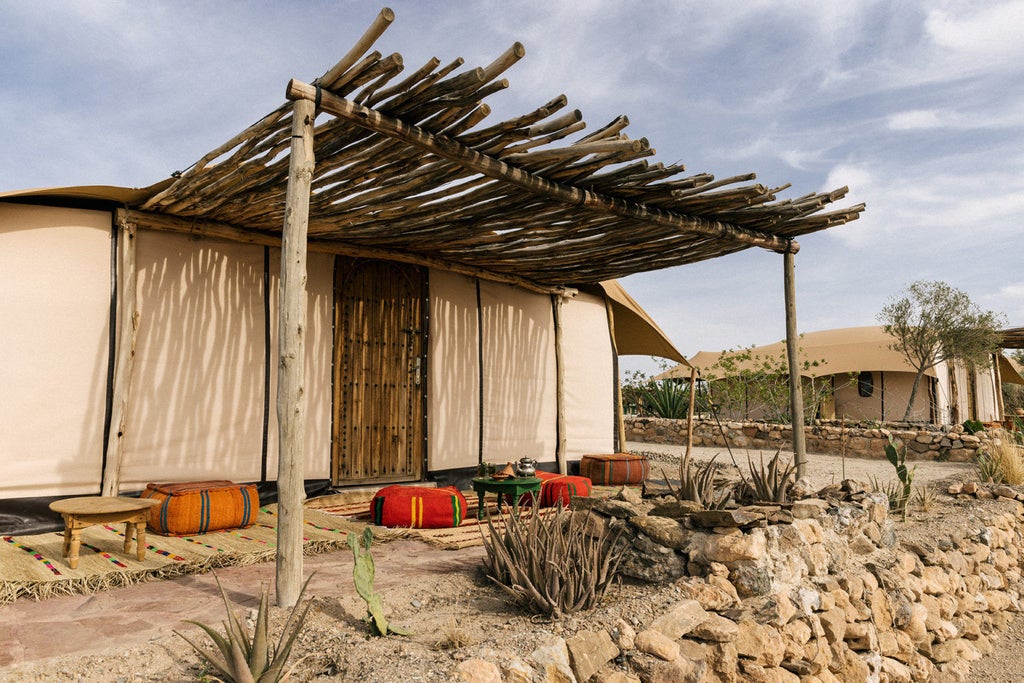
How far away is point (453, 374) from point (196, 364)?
92.5 inches

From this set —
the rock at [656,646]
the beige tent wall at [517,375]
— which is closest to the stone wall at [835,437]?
the beige tent wall at [517,375]

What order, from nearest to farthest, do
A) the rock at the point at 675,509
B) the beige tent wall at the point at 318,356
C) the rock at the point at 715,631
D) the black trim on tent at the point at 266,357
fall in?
the rock at the point at 715,631 < the rock at the point at 675,509 < the black trim on tent at the point at 266,357 < the beige tent wall at the point at 318,356

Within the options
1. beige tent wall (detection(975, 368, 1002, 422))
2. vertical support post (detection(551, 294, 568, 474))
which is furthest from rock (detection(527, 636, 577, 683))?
beige tent wall (detection(975, 368, 1002, 422))

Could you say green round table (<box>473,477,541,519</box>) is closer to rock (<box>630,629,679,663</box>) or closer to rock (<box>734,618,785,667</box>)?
rock (<box>734,618,785,667</box>)

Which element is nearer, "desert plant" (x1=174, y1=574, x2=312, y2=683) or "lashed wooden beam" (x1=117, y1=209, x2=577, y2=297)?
"desert plant" (x1=174, y1=574, x2=312, y2=683)

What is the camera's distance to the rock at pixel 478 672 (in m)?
2.09

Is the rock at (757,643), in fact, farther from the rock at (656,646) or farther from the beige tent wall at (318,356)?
the beige tent wall at (318,356)

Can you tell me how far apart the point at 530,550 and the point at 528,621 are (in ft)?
1.08

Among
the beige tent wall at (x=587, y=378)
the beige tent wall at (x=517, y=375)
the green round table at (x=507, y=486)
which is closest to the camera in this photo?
the green round table at (x=507, y=486)

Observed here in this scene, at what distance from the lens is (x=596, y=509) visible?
3502 mm

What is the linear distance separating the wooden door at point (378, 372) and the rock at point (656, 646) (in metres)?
3.72

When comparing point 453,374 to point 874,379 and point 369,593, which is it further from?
point 874,379

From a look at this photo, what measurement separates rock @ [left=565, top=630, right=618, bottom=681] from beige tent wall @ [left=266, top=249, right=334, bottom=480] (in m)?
3.61

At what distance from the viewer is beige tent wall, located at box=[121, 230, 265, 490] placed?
15.8 feet
